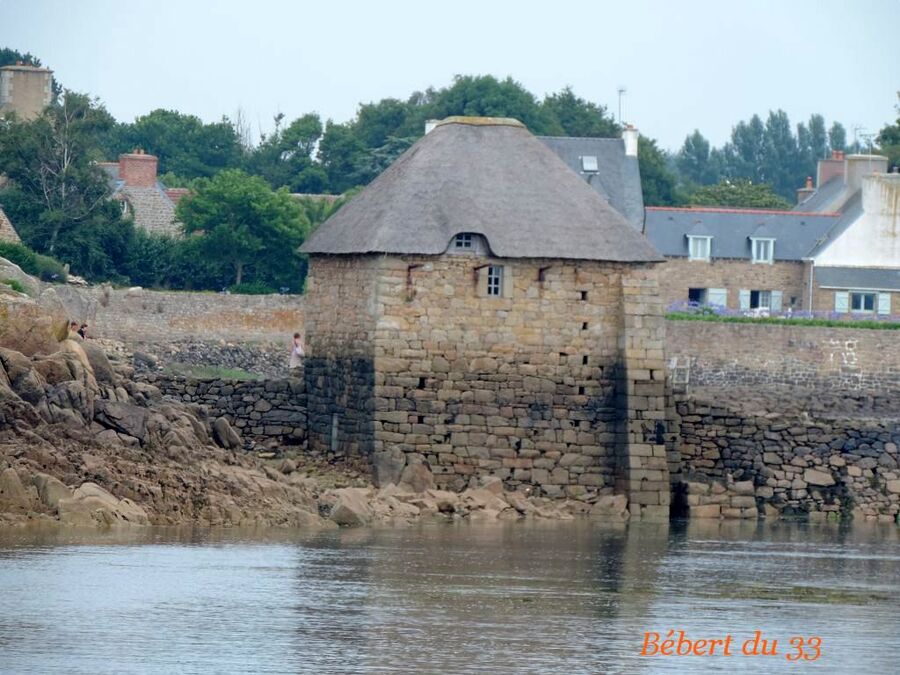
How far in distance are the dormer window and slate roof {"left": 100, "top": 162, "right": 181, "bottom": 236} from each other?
609 inches

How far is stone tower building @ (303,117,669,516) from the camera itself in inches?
1109

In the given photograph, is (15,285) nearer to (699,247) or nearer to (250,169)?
(699,247)

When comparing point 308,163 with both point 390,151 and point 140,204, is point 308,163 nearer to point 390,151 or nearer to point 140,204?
point 390,151

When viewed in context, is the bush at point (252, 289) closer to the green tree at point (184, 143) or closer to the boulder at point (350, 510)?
the green tree at point (184, 143)

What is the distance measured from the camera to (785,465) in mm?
30016

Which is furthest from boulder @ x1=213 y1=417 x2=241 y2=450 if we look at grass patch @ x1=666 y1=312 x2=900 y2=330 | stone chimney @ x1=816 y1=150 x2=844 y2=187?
stone chimney @ x1=816 y1=150 x2=844 y2=187

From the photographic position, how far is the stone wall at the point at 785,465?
29.8 metres

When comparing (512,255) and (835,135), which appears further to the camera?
(835,135)

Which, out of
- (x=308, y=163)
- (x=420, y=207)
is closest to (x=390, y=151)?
(x=308, y=163)

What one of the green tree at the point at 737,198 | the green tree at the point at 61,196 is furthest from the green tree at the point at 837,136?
the green tree at the point at 61,196

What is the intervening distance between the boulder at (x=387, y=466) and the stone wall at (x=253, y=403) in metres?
2.44

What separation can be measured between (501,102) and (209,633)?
58.5 meters

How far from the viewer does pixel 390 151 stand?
255 feet

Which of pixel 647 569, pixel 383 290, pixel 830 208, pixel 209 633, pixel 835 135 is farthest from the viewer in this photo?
pixel 835 135
